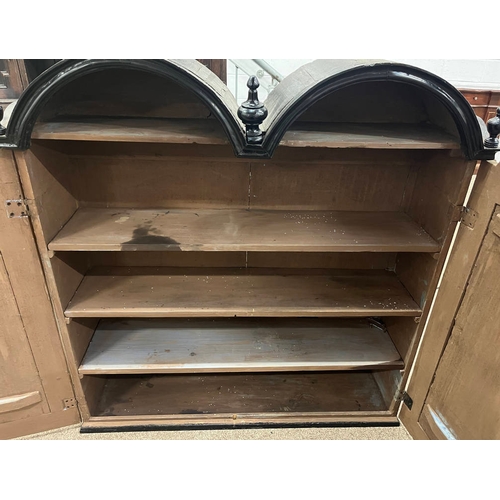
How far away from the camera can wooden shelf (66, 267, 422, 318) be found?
A: 1.58m

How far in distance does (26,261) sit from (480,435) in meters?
1.77

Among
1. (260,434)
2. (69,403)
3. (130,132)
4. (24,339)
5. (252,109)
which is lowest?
(260,434)

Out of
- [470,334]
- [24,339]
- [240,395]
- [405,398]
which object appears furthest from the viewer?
[240,395]

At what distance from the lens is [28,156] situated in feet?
4.01

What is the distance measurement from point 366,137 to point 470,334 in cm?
82

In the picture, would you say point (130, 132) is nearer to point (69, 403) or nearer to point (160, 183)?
point (160, 183)

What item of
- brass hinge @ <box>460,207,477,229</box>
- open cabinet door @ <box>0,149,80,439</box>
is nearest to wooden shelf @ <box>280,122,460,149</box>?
brass hinge @ <box>460,207,477,229</box>

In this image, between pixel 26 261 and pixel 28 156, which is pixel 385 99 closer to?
pixel 28 156

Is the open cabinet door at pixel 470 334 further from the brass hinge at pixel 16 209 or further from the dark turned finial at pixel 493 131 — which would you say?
the brass hinge at pixel 16 209

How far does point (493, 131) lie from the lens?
1228 millimetres

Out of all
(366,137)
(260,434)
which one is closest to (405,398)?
(260,434)

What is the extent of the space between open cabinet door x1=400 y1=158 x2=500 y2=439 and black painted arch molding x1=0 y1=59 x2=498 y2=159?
0.25 m

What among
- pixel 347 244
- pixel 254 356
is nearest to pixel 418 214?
pixel 347 244

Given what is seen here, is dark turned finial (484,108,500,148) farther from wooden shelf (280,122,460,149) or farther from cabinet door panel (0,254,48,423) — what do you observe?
cabinet door panel (0,254,48,423)
